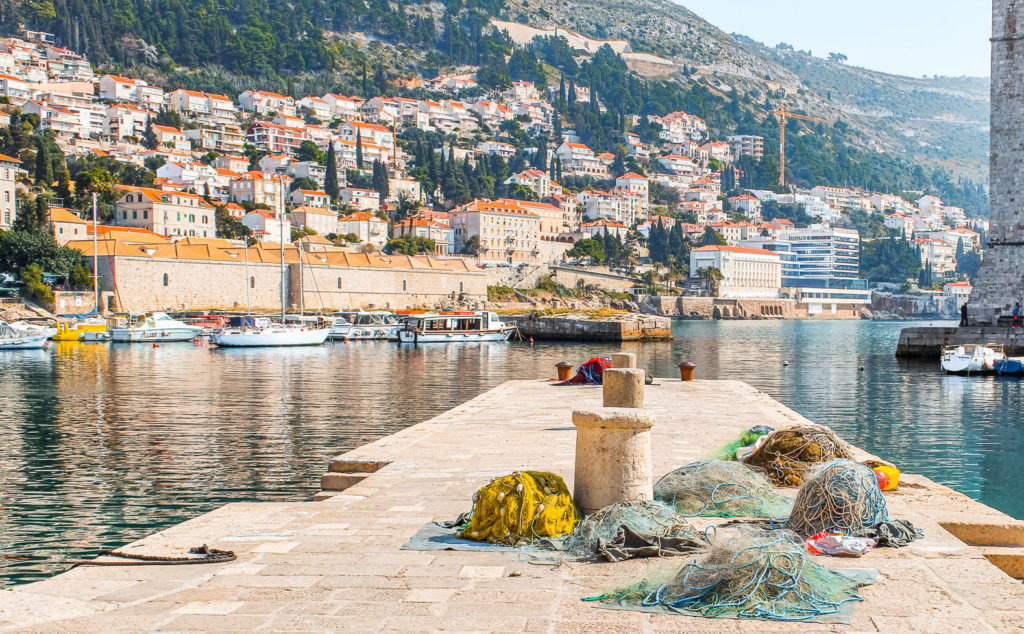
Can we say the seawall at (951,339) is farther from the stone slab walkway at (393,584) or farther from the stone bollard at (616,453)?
the stone bollard at (616,453)

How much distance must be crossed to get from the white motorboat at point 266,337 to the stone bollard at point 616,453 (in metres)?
37.3

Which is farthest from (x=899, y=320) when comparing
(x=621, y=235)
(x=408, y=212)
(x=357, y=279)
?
(x=357, y=279)

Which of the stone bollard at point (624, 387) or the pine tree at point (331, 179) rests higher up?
the pine tree at point (331, 179)

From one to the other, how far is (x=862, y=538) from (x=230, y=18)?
155 m

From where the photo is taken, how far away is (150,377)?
26.0 meters

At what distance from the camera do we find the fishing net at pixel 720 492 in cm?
637

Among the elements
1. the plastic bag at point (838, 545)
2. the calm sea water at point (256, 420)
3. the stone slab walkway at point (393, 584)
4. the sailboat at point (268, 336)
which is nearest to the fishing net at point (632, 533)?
the stone slab walkway at point (393, 584)

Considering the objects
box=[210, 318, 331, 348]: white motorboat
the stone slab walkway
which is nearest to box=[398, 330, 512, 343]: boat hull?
box=[210, 318, 331, 348]: white motorboat

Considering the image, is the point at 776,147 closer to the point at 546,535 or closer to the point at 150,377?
the point at 150,377

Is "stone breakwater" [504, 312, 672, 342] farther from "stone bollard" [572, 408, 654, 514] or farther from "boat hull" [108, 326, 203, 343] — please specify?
"stone bollard" [572, 408, 654, 514]

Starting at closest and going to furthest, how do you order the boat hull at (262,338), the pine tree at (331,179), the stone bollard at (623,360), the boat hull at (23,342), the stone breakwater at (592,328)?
the stone bollard at (623,360)
the boat hull at (23,342)
the boat hull at (262,338)
the stone breakwater at (592,328)
the pine tree at (331,179)

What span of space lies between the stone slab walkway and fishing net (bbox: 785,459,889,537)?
0.30 m

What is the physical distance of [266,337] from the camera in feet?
137

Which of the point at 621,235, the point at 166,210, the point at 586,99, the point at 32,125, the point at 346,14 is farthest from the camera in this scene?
the point at 586,99
